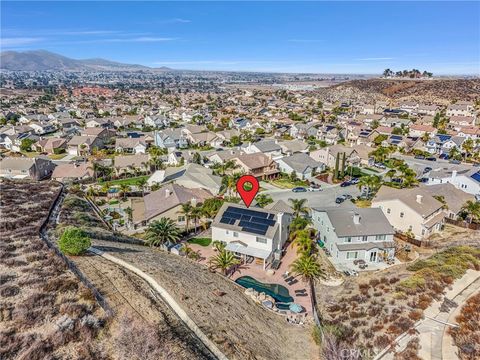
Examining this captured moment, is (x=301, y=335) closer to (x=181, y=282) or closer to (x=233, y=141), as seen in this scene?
(x=181, y=282)

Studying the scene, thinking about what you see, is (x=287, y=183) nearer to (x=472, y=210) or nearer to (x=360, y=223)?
(x=360, y=223)

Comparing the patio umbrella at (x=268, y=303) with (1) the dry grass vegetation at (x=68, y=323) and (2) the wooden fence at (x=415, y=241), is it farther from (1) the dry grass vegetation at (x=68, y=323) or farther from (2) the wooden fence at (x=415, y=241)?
(2) the wooden fence at (x=415, y=241)

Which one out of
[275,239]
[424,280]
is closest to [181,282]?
[275,239]

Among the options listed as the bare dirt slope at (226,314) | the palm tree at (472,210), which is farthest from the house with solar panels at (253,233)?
the palm tree at (472,210)

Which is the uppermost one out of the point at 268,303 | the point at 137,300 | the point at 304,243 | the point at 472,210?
the point at 137,300

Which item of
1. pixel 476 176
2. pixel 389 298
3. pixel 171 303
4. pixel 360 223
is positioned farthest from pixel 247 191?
pixel 476 176

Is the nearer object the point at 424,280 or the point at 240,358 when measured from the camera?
the point at 240,358

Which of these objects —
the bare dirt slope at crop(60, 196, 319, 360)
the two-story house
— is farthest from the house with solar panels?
the two-story house
